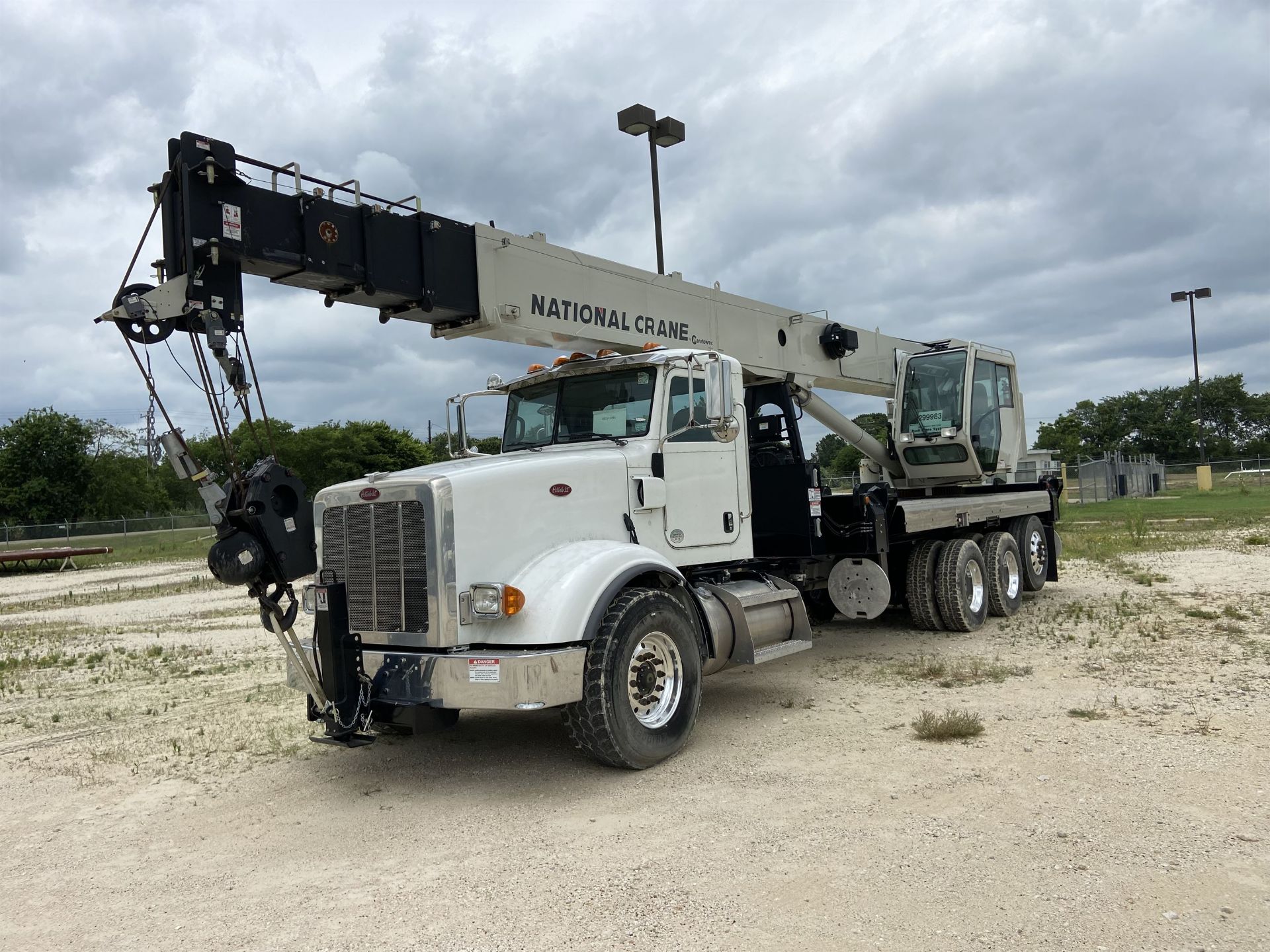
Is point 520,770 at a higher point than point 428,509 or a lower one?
lower

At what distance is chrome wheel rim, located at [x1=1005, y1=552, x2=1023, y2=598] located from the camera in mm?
11969

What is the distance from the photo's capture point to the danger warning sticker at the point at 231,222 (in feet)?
17.0

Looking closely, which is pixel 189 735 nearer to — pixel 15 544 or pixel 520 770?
pixel 520 770

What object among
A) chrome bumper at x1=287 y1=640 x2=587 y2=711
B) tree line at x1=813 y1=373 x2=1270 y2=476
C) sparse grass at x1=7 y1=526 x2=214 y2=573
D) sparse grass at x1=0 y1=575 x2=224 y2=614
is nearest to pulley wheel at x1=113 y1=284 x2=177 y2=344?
chrome bumper at x1=287 y1=640 x2=587 y2=711

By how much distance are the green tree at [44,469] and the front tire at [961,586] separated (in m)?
49.8

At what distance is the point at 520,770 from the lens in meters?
5.99

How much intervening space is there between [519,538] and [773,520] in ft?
12.3

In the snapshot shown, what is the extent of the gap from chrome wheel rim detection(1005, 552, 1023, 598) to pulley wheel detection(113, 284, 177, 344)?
10.1 meters

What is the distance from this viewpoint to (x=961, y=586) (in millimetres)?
10531

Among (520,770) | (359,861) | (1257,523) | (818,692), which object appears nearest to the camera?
(359,861)

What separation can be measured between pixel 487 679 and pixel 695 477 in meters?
2.43

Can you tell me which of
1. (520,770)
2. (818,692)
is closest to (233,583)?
(520,770)

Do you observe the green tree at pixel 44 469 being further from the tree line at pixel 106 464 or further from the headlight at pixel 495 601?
the headlight at pixel 495 601

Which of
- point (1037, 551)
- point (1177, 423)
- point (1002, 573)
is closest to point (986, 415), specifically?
point (1002, 573)
